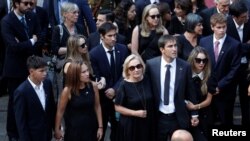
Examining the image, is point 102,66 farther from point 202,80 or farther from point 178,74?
point 202,80

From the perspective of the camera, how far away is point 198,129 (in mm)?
8828

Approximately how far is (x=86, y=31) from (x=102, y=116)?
2.06 metres

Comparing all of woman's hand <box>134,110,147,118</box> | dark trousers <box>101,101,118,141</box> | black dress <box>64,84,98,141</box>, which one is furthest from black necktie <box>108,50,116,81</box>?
woman's hand <box>134,110,147,118</box>

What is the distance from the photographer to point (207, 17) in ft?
34.2

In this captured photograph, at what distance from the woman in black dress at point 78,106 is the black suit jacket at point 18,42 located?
1.34 m

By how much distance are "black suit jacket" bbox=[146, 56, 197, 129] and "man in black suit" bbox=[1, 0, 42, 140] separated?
75.9 inches

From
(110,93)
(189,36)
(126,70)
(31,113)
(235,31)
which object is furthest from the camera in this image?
(235,31)

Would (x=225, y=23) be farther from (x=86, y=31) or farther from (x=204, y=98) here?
(x=86, y=31)

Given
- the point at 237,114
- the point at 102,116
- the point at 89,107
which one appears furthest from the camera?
the point at 237,114

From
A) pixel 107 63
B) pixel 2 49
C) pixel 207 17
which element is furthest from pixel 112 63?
pixel 2 49

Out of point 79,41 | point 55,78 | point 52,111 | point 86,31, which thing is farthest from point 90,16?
point 52,111

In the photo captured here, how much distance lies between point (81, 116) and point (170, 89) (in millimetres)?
1138

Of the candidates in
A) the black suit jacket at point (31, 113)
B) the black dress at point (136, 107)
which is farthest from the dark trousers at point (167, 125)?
the black suit jacket at point (31, 113)

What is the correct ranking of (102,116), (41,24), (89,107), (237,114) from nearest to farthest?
(89,107)
(102,116)
(41,24)
(237,114)
